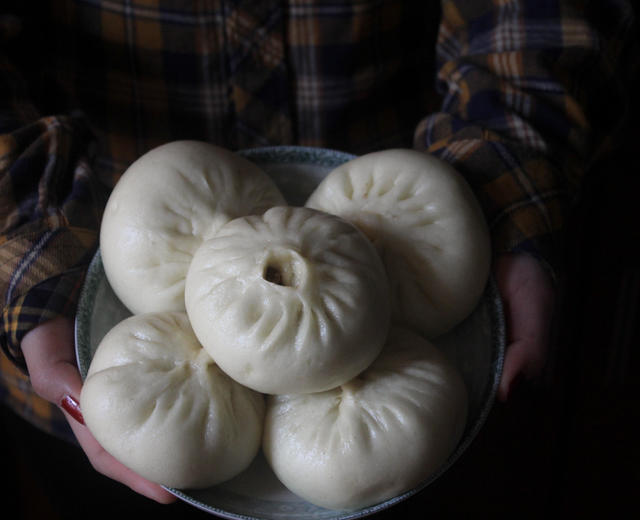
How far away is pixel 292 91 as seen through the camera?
955mm

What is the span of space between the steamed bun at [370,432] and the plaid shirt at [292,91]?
0.27m

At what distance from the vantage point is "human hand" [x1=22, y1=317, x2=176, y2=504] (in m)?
0.65

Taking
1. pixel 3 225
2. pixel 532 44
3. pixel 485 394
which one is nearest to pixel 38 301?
pixel 3 225

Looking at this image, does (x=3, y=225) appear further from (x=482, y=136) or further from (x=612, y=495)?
(x=612, y=495)

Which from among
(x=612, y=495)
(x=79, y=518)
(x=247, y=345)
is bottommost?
(x=612, y=495)

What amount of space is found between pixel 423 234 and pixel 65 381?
426 millimetres

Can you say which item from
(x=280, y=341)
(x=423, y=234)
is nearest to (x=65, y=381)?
(x=280, y=341)

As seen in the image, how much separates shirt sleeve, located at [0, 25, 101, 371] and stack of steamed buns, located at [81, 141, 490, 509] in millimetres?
108

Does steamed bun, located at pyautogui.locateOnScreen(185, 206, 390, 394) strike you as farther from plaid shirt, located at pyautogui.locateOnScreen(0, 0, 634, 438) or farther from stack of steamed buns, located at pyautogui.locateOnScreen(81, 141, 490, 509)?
plaid shirt, located at pyautogui.locateOnScreen(0, 0, 634, 438)

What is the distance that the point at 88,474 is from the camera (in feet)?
3.20

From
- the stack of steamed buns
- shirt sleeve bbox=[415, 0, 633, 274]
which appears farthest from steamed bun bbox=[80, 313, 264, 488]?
shirt sleeve bbox=[415, 0, 633, 274]

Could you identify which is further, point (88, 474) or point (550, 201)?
point (88, 474)

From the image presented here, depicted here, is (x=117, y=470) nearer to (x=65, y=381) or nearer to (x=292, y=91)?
(x=65, y=381)

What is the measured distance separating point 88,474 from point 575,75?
994 millimetres
